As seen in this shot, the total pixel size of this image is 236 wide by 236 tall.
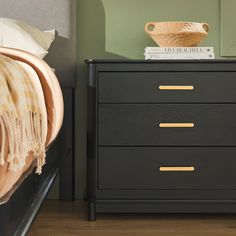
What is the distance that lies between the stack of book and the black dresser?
168 mm

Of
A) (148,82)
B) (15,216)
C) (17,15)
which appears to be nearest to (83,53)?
(17,15)

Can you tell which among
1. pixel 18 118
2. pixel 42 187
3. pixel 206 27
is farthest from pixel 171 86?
pixel 18 118

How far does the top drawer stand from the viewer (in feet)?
7.01

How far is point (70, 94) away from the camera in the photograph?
8.23 feet

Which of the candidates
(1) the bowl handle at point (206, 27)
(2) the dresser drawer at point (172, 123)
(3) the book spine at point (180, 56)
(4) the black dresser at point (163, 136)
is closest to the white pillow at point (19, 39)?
(4) the black dresser at point (163, 136)

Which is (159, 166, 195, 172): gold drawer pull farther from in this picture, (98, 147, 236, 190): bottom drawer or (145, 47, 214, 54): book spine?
(145, 47, 214, 54): book spine

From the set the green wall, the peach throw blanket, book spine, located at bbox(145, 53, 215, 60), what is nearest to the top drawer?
book spine, located at bbox(145, 53, 215, 60)

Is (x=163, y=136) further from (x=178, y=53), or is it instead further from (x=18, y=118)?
(x=18, y=118)

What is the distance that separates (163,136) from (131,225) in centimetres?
37

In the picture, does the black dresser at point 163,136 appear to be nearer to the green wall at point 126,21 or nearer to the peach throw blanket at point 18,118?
the green wall at point 126,21

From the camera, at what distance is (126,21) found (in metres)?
2.62

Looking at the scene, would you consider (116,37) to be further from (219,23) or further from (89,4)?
(219,23)

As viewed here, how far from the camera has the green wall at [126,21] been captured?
8.56 ft

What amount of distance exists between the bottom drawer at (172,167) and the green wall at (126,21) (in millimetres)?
589
